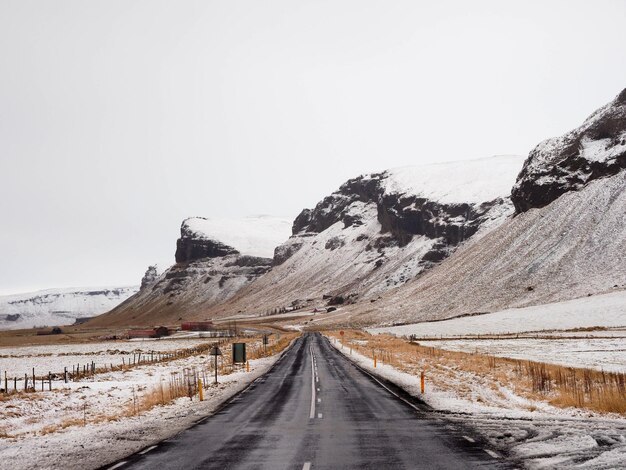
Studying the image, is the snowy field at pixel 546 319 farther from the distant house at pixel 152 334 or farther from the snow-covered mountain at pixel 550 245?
the distant house at pixel 152 334

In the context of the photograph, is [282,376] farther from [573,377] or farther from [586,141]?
[586,141]

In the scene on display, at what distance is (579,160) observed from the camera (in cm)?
14825

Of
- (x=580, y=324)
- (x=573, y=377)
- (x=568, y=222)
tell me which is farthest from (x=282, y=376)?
(x=568, y=222)

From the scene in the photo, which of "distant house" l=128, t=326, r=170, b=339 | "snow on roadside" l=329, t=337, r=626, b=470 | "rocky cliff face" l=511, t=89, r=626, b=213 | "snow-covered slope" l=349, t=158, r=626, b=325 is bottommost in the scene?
"distant house" l=128, t=326, r=170, b=339

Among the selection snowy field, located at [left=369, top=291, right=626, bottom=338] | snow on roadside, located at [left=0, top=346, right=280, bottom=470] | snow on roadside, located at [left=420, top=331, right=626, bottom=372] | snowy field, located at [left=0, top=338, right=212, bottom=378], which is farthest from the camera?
snowy field, located at [left=369, top=291, right=626, bottom=338]

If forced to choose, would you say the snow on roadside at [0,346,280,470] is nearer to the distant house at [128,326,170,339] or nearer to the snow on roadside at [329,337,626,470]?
the snow on roadside at [329,337,626,470]

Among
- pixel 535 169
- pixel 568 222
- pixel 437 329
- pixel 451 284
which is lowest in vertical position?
pixel 437 329

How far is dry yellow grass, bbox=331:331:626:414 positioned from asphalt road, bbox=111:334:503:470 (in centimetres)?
623

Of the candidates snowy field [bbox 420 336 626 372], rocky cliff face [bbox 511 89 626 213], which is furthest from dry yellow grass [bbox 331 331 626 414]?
rocky cliff face [bbox 511 89 626 213]

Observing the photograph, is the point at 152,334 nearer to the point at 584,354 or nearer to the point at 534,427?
the point at 584,354

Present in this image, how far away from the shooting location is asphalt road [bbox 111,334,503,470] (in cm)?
1366

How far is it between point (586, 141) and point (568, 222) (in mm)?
34011

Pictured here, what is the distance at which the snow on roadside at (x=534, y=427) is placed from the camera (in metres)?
13.2

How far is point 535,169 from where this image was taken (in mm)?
159125
